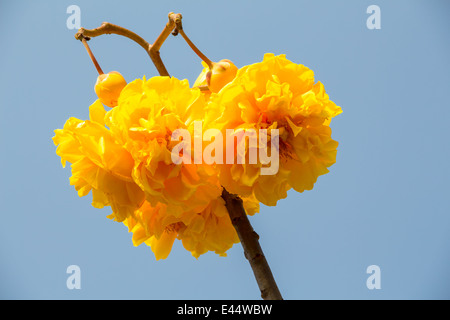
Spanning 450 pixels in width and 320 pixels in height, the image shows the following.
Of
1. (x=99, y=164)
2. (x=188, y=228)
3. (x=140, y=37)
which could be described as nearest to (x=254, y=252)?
(x=188, y=228)

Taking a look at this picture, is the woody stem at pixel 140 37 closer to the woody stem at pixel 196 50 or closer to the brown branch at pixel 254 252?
the woody stem at pixel 196 50

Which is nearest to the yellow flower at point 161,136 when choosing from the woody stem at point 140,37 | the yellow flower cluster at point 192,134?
the yellow flower cluster at point 192,134

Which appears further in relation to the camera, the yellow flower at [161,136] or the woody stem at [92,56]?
the woody stem at [92,56]

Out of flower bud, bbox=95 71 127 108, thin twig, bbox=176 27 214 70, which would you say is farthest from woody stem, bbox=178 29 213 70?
flower bud, bbox=95 71 127 108

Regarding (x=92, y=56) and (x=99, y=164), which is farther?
(x=92, y=56)

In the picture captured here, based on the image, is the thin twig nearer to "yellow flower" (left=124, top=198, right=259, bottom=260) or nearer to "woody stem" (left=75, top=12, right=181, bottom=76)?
"woody stem" (left=75, top=12, right=181, bottom=76)

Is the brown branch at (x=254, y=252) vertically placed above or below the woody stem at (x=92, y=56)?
below

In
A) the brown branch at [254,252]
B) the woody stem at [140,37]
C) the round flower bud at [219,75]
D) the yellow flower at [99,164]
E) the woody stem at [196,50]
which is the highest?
the woody stem at [140,37]

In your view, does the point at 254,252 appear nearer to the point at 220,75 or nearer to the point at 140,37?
the point at 220,75
